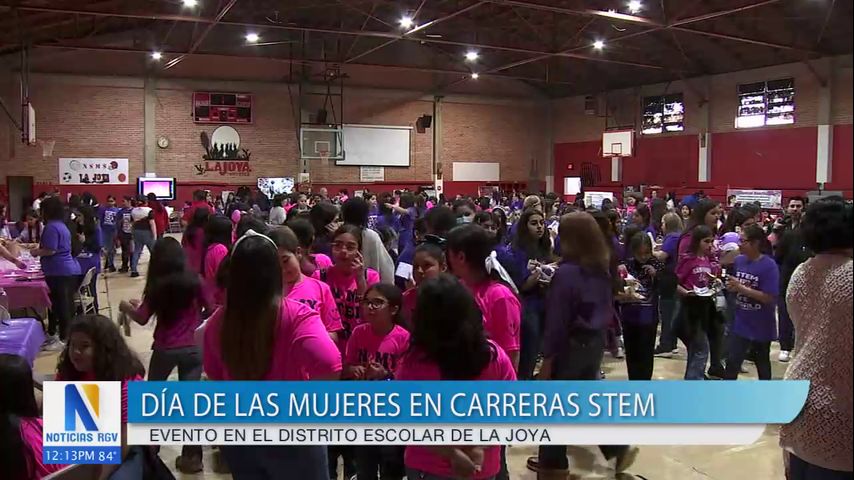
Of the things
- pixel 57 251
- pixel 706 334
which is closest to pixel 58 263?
pixel 57 251

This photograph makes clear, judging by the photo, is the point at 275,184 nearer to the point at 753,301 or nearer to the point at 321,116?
the point at 321,116

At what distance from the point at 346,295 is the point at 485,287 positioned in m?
0.83

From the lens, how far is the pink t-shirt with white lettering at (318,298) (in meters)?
2.88

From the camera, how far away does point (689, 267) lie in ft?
16.1

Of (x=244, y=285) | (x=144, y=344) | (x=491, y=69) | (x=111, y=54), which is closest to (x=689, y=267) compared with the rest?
(x=244, y=285)

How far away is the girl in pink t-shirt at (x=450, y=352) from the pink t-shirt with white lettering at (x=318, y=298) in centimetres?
92

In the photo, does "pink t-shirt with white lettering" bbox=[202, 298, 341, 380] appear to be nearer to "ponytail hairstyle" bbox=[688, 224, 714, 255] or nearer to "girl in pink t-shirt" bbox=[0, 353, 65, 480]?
"girl in pink t-shirt" bbox=[0, 353, 65, 480]

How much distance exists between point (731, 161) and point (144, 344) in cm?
1628

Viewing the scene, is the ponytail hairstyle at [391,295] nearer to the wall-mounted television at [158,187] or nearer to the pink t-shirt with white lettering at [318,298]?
the pink t-shirt with white lettering at [318,298]

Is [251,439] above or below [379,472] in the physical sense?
above

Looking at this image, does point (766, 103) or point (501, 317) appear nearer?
point (501, 317)

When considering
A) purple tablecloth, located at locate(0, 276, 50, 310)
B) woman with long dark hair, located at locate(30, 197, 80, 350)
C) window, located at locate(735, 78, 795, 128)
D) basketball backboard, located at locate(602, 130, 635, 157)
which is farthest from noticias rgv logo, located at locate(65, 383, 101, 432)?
basketball backboard, located at locate(602, 130, 635, 157)

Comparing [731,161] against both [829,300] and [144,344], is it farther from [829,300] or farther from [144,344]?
[829,300]

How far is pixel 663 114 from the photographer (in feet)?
67.4
